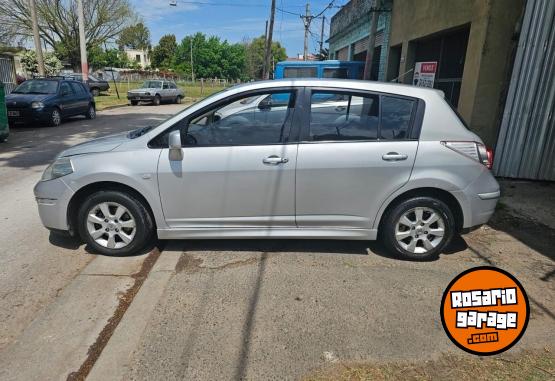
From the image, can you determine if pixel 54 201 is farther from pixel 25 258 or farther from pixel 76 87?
pixel 76 87

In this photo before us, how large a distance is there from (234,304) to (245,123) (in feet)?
5.45

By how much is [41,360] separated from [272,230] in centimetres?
206

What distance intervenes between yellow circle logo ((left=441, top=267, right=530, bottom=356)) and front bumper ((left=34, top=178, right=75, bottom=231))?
11.2ft

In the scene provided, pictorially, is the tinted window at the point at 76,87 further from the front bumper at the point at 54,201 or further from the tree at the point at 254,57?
the tree at the point at 254,57

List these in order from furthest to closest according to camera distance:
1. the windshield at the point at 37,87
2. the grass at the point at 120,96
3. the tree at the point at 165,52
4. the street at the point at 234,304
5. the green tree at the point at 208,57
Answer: the tree at the point at 165,52, the green tree at the point at 208,57, the grass at the point at 120,96, the windshield at the point at 37,87, the street at the point at 234,304

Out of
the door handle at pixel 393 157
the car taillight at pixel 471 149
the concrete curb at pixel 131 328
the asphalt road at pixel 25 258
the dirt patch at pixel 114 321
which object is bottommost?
the asphalt road at pixel 25 258

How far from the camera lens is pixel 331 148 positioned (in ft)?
11.7

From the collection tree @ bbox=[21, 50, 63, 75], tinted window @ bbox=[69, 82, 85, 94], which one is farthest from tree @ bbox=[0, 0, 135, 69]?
tinted window @ bbox=[69, 82, 85, 94]

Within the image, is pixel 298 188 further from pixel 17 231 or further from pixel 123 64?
pixel 123 64

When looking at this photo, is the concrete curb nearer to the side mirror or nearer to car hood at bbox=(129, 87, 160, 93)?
the side mirror

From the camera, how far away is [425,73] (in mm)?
9250

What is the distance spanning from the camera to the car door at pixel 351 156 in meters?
3.57

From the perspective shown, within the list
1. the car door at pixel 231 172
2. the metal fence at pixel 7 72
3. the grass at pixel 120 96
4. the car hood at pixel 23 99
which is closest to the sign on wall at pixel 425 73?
the car door at pixel 231 172

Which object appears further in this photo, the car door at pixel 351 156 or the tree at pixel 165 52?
the tree at pixel 165 52
